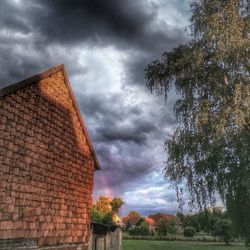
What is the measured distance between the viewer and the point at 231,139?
46.9 feet

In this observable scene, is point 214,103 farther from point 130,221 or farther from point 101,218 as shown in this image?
point 130,221

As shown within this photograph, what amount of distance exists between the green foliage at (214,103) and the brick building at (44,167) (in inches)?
162

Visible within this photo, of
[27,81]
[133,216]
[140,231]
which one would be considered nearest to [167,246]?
[140,231]

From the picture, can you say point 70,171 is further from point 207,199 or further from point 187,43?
point 187,43

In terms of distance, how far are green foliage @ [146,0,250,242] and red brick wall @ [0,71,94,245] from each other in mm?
4190

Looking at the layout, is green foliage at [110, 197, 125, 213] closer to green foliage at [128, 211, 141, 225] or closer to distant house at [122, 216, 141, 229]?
distant house at [122, 216, 141, 229]

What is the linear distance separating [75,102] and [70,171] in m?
3.04

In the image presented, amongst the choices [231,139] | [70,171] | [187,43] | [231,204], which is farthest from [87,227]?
[187,43]

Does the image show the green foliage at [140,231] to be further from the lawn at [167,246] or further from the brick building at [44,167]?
the brick building at [44,167]

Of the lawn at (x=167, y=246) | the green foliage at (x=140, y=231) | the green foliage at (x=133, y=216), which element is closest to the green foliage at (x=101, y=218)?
the lawn at (x=167, y=246)

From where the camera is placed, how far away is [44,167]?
12.0 meters

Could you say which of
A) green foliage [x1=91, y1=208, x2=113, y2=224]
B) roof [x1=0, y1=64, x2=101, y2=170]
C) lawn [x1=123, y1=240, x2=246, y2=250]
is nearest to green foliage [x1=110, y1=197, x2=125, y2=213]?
lawn [x1=123, y1=240, x2=246, y2=250]

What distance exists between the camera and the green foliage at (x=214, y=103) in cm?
1404

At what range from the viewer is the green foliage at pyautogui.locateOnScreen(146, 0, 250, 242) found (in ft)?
46.1
